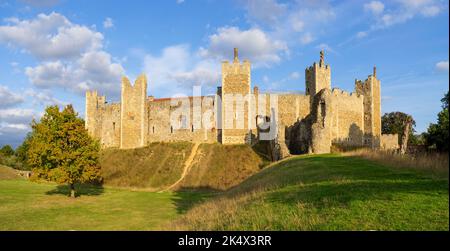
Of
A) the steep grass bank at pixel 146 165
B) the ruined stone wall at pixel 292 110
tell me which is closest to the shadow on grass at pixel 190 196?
the steep grass bank at pixel 146 165

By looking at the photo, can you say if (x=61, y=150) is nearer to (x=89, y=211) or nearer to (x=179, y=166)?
(x=89, y=211)

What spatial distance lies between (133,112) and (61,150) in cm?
2125

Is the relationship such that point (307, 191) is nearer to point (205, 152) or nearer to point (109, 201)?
point (109, 201)

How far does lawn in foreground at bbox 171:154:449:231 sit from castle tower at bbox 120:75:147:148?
36.8 meters

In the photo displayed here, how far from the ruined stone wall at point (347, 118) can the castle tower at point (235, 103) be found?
9.59 m

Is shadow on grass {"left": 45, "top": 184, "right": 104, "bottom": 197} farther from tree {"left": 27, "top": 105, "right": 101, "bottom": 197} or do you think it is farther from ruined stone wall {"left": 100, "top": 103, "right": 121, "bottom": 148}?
ruined stone wall {"left": 100, "top": 103, "right": 121, "bottom": 148}

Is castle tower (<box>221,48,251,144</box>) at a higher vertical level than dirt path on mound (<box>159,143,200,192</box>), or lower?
higher

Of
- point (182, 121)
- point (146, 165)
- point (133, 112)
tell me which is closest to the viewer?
point (146, 165)

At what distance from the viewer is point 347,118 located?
4409 centimetres

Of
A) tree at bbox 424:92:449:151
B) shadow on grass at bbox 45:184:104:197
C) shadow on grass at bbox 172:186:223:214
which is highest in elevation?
tree at bbox 424:92:449:151

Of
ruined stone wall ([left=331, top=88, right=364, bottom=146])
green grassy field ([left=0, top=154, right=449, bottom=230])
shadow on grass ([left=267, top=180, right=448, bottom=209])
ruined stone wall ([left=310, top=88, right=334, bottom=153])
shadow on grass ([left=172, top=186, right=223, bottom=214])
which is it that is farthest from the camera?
ruined stone wall ([left=331, top=88, right=364, bottom=146])

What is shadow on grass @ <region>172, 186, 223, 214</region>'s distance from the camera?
2524cm

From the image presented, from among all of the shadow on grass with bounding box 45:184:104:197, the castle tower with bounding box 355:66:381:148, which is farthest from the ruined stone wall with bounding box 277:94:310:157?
the shadow on grass with bounding box 45:184:104:197

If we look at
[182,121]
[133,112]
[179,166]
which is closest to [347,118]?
[179,166]
